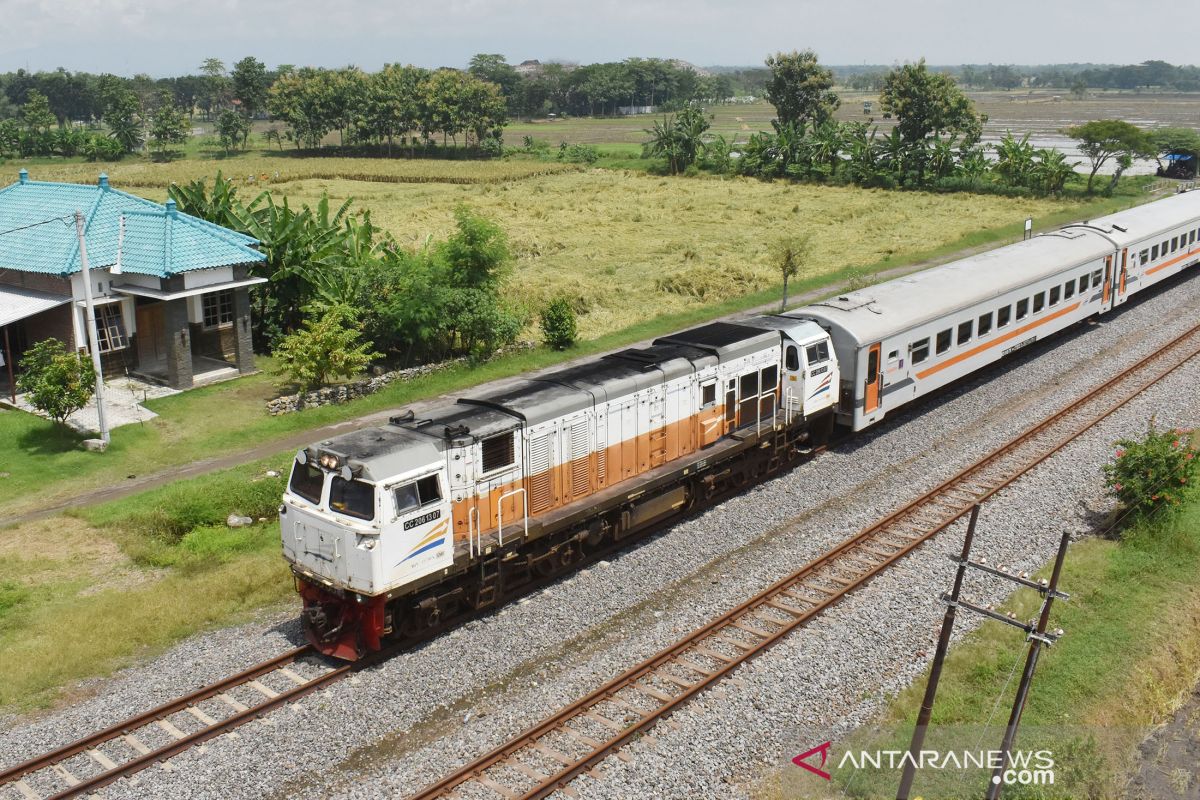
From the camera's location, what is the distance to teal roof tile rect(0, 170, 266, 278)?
30.3 m

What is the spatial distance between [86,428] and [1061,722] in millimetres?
24826

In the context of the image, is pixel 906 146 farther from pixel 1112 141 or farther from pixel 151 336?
pixel 151 336

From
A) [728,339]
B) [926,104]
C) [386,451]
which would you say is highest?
[926,104]

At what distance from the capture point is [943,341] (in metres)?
28.0

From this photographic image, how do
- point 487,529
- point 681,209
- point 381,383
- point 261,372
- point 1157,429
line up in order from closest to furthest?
point 487,529, point 1157,429, point 381,383, point 261,372, point 681,209

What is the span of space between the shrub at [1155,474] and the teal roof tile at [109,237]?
25.7 meters

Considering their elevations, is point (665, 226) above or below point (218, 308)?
above

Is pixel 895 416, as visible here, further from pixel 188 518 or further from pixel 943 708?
pixel 188 518

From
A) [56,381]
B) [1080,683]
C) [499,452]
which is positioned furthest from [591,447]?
[56,381]

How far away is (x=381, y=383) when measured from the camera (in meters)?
31.3

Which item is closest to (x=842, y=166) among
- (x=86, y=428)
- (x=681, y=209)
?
(x=681, y=209)

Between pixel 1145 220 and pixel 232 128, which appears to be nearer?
pixel 1145 220

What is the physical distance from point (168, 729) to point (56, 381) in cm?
1460

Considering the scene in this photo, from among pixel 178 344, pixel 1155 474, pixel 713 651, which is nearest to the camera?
pixel 713 651
